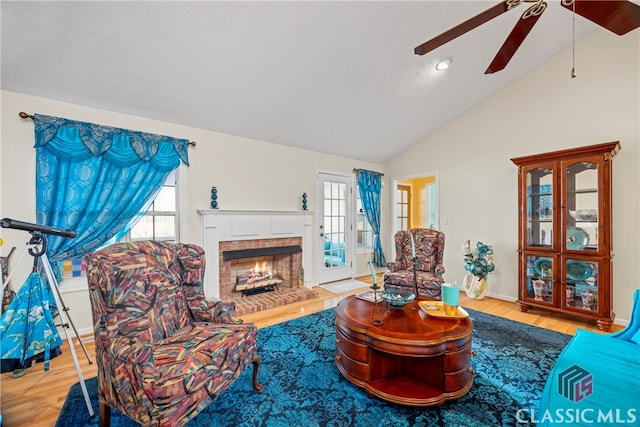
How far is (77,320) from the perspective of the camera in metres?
2.85

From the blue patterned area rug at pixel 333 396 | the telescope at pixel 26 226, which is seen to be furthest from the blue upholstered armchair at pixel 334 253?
the telescope at pixel 26 226

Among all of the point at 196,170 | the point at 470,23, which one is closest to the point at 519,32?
the point at 470,23

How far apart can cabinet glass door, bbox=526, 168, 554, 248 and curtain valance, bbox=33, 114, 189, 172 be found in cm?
439

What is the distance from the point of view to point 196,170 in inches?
139

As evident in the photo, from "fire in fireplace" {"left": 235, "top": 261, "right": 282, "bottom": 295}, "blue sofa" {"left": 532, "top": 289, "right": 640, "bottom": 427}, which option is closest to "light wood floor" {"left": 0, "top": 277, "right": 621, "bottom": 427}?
"fire in fireplace" {"left": 235, "top": 261, "right": 282, "bottom": 295}

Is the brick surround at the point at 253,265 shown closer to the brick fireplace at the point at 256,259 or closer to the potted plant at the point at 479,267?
the brick fireplace at the point at 256,259

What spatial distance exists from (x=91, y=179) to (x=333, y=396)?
9.91 ft

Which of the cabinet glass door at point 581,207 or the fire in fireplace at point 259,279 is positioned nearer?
the cabinet glass door at point 581,207

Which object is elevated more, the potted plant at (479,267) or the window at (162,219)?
the window at (162,219)

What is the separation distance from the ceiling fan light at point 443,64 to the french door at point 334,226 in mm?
2332

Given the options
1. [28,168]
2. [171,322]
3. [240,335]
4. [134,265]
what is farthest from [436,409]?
[28,168]

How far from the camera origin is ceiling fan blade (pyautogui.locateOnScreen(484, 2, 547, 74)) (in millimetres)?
1630

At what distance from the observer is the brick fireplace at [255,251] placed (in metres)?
3.58

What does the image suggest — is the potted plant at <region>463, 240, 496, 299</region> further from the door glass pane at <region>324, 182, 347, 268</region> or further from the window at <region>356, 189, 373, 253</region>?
the door glass pane at <region>324, 182, 347, 268</region>
